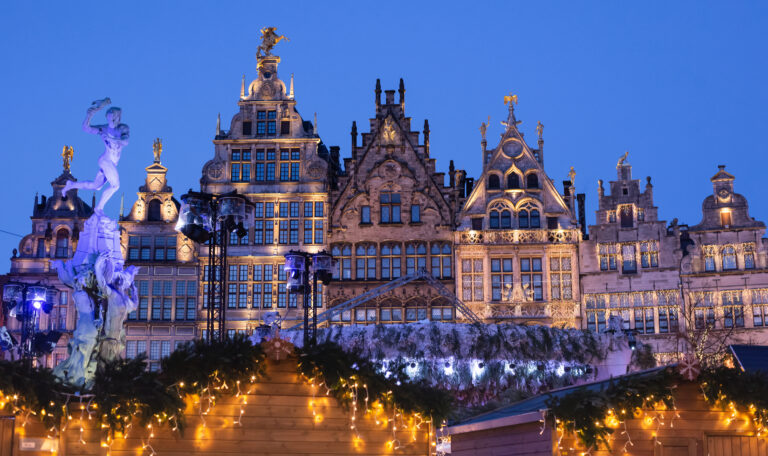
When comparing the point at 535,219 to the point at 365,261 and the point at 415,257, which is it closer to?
the point at 415,257

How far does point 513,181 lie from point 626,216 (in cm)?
490

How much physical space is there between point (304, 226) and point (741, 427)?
29.5 m

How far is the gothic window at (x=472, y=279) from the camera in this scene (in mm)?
43094

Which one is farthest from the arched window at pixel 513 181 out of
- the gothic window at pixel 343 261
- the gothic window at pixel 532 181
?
the gothic window at pixel 343 261

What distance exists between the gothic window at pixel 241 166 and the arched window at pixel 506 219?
10.8 metres

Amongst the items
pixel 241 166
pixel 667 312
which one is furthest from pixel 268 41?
pixel 667 312

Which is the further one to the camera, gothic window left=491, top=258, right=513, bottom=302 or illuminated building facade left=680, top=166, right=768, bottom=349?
gothic window left=491, top=258, right=513, bottom=302

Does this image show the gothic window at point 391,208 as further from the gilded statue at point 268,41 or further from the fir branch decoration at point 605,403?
the fir branch decoration at point 605,403

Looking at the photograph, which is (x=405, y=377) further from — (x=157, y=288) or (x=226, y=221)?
(x=157, y=288)

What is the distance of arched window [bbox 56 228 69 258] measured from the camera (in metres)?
47.2

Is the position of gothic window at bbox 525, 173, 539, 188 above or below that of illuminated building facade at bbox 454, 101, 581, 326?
above

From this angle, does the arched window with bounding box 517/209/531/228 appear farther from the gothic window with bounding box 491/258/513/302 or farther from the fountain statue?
the fountain statue

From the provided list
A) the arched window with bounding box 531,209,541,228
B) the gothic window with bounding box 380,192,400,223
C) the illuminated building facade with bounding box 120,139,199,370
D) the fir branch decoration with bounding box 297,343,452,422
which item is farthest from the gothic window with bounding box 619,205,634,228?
the fir branch decoration with bounding box 297,343,452,422

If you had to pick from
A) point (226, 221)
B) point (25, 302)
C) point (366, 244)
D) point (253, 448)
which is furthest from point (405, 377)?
point (366, 244)
